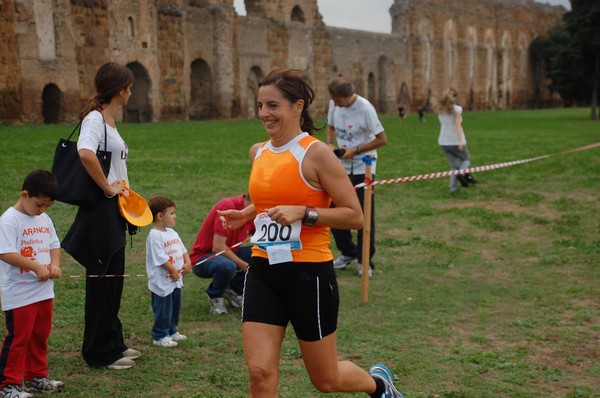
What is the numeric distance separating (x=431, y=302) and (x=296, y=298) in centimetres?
343

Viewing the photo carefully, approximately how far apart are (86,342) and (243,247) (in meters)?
1.93

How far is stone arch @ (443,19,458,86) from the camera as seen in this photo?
60.7 meters

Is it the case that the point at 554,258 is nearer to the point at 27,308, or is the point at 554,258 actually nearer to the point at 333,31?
the point at 27,308

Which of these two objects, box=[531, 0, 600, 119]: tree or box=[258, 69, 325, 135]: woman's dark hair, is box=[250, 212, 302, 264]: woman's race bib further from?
box=[531, 0, 600, 119]: tree

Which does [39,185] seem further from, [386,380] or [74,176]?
[386,380]

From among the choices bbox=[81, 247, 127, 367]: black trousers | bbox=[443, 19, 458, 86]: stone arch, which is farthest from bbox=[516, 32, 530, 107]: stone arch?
bbox=[81, 247, 127, 367]: black trousers

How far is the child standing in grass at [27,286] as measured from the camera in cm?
450

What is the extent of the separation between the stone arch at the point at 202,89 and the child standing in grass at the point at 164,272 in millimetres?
31256

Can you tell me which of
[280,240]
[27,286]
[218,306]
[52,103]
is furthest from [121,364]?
[52,103]

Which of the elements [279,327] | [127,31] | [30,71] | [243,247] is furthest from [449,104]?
[127,31]

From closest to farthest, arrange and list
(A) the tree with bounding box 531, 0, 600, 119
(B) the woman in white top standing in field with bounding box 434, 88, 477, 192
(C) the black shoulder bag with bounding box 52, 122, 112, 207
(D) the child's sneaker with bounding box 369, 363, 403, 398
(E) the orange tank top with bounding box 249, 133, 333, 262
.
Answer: (E) the orange tank top with bounding box 249, 133, 333, 262 < (D) the child's sneaker with bounding box 369, 363, 403, 398 < (C) the black shoulder bag with bounding box 52, 122, 112, 207 < (B) the woman in white top standing in field with bounding box 434, 88, 477, 192 < (A) the tree with bounding box 531, 0, 600, 119

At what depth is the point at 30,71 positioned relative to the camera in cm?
2691

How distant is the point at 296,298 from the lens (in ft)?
12.4

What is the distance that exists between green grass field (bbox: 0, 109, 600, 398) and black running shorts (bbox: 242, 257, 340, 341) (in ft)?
3.55
